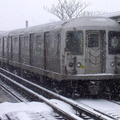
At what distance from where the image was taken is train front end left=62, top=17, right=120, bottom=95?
10.8 metres

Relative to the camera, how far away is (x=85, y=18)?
36.6 ft

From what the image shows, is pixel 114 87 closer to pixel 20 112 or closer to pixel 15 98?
pixel 15 98

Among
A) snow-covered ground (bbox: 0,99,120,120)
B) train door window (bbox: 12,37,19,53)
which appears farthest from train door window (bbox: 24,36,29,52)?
snow-covered ground (bbox: 0,99,120,120)

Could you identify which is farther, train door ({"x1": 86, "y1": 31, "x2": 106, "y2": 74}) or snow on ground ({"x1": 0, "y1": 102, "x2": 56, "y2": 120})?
train door ({"x1": 86, "y1": 31, "x2": 106, "y2": 74})

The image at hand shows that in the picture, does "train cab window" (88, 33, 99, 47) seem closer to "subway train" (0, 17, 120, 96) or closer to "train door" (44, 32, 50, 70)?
"subway train" (0, 17, 120, 96)

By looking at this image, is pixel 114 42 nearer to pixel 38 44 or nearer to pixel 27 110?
pixel 38 44

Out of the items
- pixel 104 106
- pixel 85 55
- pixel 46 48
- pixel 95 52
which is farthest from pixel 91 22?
pixel 104 106

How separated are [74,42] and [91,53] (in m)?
0.69

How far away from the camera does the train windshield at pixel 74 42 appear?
1088 cm

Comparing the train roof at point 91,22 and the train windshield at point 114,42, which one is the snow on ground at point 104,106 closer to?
the train windshield at point 114,42

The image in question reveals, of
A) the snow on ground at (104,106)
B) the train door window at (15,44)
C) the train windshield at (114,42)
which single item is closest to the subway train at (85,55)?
the train windshield at (114,42)

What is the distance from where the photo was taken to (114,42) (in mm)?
11281

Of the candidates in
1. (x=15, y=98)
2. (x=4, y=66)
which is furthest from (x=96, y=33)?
(x=4, y=66)

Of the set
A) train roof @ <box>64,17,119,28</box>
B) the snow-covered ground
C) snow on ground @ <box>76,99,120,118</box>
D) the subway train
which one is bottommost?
snow on ground @ <box>76,99,120,118</box>
